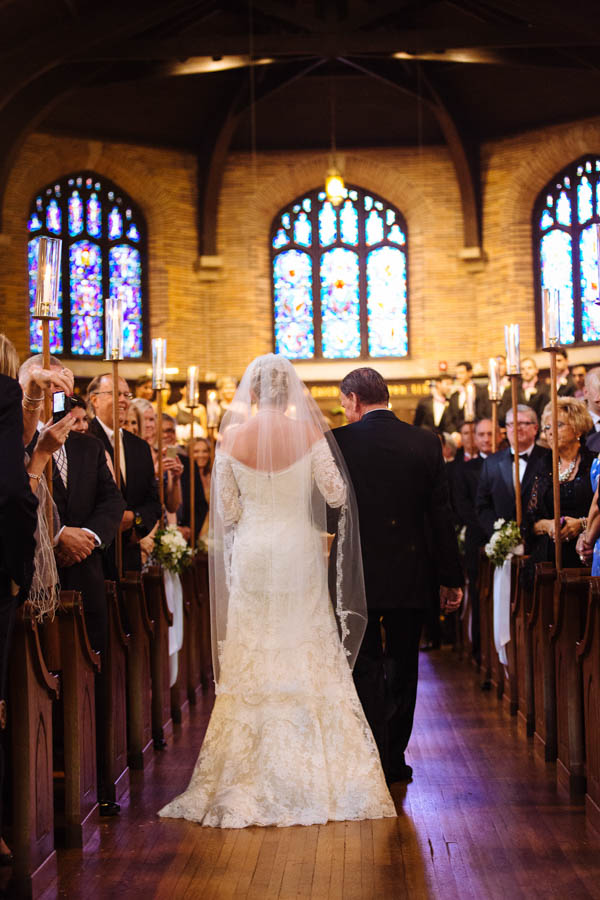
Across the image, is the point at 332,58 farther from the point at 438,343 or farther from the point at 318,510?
the point at 318,510

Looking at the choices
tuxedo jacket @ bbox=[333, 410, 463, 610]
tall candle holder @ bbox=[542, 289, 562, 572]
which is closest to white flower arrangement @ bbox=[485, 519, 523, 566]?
tall candle holder @ bbox=[542, 289, 562, 572]

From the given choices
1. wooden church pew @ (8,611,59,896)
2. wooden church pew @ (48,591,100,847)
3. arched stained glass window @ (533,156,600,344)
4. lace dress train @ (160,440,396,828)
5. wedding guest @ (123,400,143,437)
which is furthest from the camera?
arched stained glass window @ (533,156,600,344)

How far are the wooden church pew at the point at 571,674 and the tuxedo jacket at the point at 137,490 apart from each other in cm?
254

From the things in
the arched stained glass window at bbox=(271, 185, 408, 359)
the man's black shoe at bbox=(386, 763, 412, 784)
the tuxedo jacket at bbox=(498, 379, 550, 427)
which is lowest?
the man's black shoe at bbox=(386, 763, 412, 784)

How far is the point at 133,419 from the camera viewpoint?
8.02m

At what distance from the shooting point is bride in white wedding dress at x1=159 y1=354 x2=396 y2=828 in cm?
500

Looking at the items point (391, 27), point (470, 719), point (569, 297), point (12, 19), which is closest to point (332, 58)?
point (391, 27)

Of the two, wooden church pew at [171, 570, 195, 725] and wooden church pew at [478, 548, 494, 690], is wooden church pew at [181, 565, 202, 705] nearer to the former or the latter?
wooden church pew at [171, 570, 195, 725]

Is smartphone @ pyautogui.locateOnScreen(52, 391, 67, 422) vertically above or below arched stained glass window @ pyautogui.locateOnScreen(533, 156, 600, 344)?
below

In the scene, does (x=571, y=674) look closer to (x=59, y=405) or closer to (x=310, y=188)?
(x=59, y=405)

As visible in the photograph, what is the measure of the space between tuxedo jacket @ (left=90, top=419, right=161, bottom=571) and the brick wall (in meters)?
12.8

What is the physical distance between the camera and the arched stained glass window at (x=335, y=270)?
20.7 metres

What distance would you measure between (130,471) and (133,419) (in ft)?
3.31

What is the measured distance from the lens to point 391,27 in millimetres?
18125
